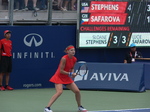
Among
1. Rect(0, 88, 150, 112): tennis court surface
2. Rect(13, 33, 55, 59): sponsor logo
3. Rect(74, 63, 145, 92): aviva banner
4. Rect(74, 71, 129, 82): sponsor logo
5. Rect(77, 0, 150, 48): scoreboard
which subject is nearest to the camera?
Rect(0, 88, 150, 112): tennis court surface

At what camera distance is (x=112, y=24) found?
15.0 m

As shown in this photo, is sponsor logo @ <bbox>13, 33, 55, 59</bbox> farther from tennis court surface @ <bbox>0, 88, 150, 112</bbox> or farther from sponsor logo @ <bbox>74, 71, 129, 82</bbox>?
sponsor logo @ <bbox>74, 71, 129, 82</bbox>

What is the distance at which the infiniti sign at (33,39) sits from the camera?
14241mm

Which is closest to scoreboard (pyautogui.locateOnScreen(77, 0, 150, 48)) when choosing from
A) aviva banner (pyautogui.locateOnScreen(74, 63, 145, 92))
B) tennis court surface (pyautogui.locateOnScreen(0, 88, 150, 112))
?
aviva banner (pyautogui.locateOnScreen(74, 63, 145, 92))

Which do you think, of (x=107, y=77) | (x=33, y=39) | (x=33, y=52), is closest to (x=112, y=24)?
(x=107, y=77)

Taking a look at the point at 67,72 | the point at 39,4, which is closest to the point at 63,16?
the point at 39,4

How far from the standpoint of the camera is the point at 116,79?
44.4 ft

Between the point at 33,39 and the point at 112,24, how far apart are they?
2742 millimetres

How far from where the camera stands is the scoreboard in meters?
14.6

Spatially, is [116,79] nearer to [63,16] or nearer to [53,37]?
[53,37]

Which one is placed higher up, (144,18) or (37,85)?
(144,18)

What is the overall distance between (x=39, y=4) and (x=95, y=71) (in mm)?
3562

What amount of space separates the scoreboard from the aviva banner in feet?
4.37

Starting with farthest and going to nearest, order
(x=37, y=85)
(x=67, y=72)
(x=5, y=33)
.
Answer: (x=37, y=85) → (x=5, y=33) → (x=67, y=72)
